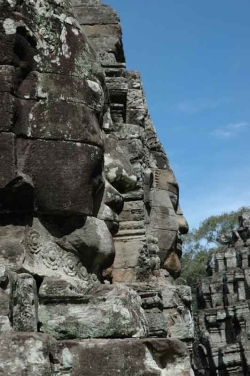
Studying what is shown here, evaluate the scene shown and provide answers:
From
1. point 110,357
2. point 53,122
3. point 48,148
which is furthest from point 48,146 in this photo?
point 110,357

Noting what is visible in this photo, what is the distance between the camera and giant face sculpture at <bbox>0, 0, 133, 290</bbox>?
13.2ft

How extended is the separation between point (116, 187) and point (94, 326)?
50.5 inches

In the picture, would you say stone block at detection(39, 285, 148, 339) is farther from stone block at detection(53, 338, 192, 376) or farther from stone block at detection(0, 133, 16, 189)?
stone block at detection(0, 133, 16, 189)

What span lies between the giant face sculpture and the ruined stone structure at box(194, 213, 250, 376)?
1837 cm

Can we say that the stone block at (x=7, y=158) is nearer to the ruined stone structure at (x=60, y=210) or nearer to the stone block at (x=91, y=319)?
the ruined stone structure at (x=60, y=210)

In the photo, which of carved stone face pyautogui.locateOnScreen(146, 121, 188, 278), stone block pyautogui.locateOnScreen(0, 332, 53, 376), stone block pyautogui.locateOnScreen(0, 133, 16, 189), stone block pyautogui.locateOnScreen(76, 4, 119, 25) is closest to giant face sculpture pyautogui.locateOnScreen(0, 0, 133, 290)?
stone block pyautogui.locateOnScreen(0, 133, 16, 189)

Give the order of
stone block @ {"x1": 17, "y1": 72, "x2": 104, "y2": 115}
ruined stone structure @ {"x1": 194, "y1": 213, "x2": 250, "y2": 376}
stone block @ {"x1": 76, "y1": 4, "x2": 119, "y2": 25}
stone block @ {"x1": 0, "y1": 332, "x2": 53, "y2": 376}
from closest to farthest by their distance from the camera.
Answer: stone block @ {"x1": 0, "y1": 332, "x2": 53, "y2": 376} < stone block @ {"x1": 17, "y1": 72, "x2": 104, "y2": 115} < stone block @ {"x1": 76, "y1": 4, "x2": 119, "y2": 25} < ruined stone structure @ {"x1": 194, "y1": 213, "x2": 250, "y2": 376}

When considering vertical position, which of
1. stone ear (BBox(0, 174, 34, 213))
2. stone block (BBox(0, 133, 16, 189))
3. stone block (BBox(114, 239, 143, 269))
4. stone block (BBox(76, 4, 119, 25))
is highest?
stone block (BBox(76, 4, 119, 25))

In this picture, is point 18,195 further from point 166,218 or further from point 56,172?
point 166,218

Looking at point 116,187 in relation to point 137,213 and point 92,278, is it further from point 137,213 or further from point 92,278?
point 137,213

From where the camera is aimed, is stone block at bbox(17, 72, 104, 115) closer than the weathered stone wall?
Yes

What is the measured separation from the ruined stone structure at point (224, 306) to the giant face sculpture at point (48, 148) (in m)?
18.4

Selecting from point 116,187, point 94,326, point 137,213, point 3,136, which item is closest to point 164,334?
point 137,213

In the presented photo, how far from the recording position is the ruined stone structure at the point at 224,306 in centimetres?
2333
